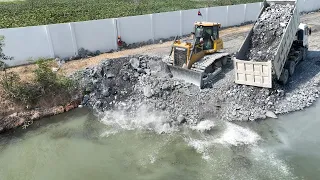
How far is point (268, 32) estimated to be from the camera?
43.5ft

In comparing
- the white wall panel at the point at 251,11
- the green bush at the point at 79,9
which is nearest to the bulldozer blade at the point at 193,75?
the green bush at the point at 79,9

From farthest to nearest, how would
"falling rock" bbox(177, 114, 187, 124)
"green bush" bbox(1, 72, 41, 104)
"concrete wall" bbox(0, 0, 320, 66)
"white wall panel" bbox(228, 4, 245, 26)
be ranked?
"white wall panel" bbox(228, 4, 245, 26)
"concrete wall" bbox(0, 0, 320, 66)
"green bush" bbox(1, 72, 41, 104)
"falling rock" bbox(177, 114, 187, 124)

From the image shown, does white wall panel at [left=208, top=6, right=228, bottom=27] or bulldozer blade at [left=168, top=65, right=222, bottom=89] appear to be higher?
white wall panel at [left=208, top=6, right=228, bottom=27]

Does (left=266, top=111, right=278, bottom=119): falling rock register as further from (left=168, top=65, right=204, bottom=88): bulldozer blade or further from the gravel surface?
(left=168, top=65, right=204, bottom=88): bulldozer blade

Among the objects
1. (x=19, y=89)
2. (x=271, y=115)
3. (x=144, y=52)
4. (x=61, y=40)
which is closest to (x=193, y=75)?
(x=271, y=115)

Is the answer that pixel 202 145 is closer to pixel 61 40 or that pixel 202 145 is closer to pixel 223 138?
pixel 223 138

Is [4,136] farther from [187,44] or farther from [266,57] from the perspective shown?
[266,57]

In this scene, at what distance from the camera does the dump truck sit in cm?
1115

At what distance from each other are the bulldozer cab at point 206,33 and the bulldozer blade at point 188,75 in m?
1.56

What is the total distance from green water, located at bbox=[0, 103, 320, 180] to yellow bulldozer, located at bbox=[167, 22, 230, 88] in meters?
2.66

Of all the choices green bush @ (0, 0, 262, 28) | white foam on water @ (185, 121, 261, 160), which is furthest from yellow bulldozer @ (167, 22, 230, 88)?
green bush @ (0, 0, 262, 28)

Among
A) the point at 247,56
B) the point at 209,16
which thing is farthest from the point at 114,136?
the point at 209,16

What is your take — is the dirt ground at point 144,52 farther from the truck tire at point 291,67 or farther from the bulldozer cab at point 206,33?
the truck tire at point 291,67

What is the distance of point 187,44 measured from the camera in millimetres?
12500
